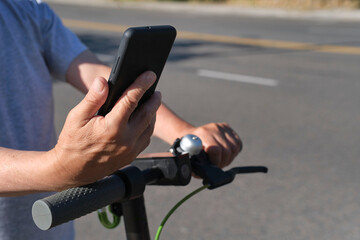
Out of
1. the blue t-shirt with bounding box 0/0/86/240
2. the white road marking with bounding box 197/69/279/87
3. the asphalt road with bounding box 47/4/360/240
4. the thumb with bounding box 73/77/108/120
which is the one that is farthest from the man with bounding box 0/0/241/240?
the white road marking with bounding box 197/69/279/87

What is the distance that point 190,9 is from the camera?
792 inches

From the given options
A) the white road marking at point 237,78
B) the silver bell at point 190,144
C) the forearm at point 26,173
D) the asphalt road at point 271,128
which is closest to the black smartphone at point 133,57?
the forearm at point 26,173

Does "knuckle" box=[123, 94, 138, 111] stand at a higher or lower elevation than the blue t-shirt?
higher

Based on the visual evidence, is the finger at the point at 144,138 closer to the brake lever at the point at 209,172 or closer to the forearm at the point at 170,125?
the brake lever at the point at 209,172

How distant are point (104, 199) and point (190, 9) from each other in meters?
19.4

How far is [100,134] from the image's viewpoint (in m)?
0.95

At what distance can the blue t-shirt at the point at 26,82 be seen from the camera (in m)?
1.55

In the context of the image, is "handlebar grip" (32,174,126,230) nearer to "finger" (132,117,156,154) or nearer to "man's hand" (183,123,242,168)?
"finger" (132,117,156,154)

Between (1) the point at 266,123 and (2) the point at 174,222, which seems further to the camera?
(1) the point at 266,123

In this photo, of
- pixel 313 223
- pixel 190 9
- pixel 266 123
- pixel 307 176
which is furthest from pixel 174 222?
pixel 190 9

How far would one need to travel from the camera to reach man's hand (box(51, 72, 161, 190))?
3.11ft

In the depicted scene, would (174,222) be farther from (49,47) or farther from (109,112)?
(109,112)

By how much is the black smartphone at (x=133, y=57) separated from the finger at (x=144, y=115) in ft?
0.05

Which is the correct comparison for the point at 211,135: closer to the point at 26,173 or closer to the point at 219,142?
the point at 219,142
